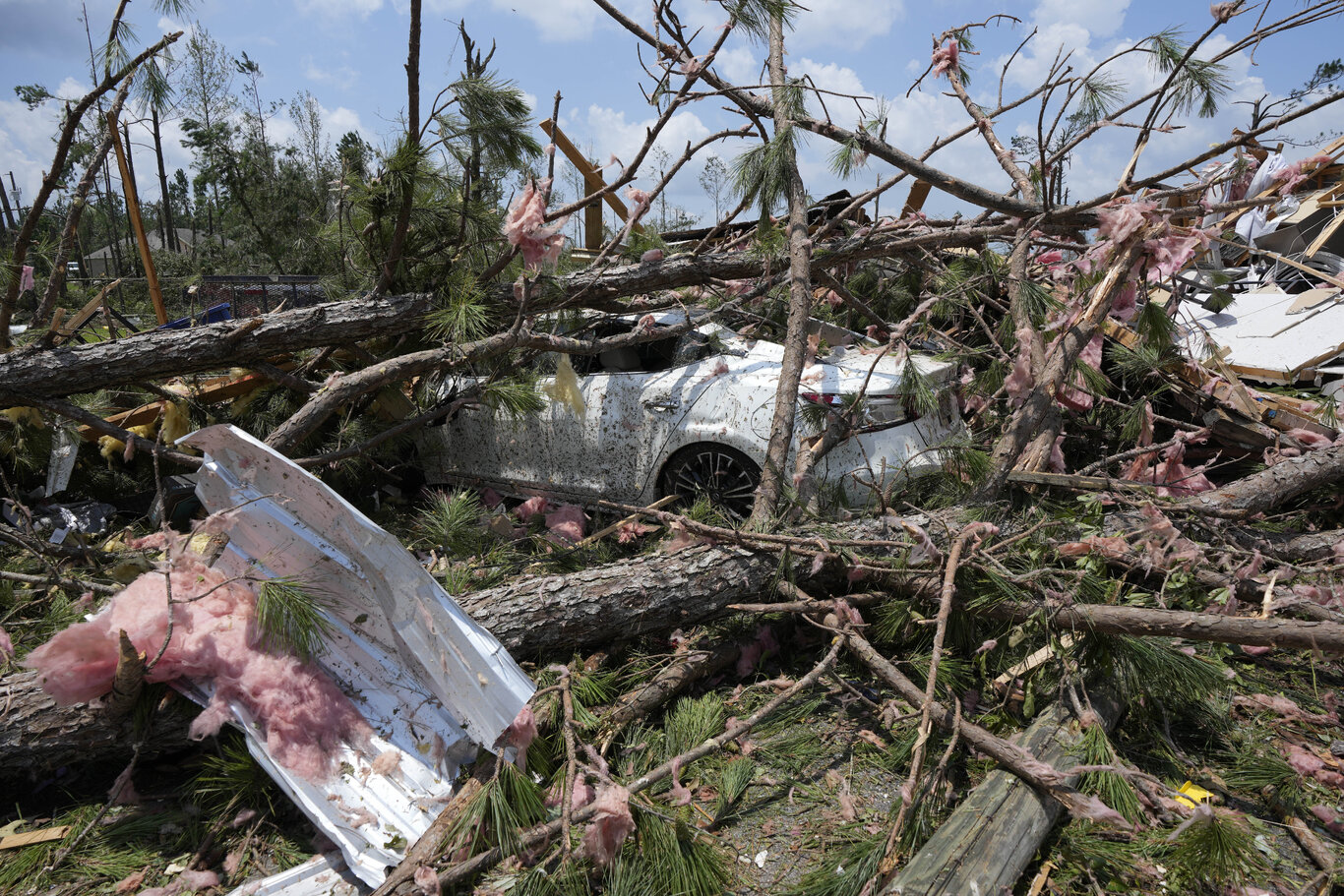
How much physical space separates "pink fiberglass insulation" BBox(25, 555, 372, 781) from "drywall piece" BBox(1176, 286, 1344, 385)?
5.24 meters

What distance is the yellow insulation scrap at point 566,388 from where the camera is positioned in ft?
14.8

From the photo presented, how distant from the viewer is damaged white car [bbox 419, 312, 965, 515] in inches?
155

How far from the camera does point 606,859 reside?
2158mm

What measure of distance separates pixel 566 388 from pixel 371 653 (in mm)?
2217

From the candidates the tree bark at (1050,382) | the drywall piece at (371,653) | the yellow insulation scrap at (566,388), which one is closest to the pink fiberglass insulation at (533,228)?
the yellow insulation scrap at (566,388)

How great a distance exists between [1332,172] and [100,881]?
35.4 ft

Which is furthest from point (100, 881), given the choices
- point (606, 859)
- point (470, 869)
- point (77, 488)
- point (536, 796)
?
point (77, 488)

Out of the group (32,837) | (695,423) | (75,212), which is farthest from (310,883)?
(75,212)

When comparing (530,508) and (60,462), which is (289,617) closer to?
(530,508)

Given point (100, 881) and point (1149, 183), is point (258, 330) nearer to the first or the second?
point (100, 881)

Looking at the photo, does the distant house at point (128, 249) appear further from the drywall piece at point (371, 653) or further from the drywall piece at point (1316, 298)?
the drywall piece at point (1316, 298)

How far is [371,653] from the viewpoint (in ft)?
8.88

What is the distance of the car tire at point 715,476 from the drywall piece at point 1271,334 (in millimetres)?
3058

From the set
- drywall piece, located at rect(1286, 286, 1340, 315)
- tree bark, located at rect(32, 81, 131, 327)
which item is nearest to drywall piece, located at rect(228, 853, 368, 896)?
tree bark, located at rect(32, 81, 131, 327)
